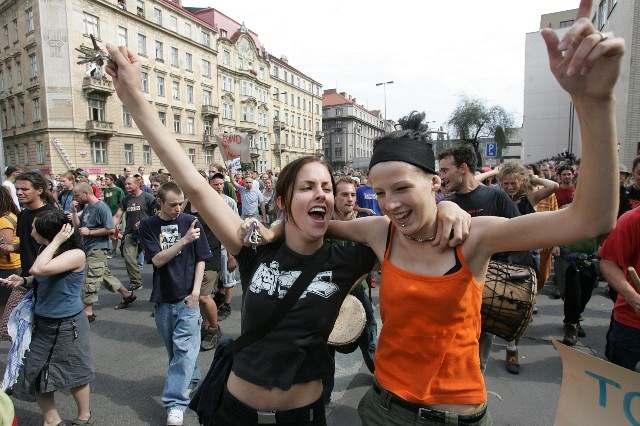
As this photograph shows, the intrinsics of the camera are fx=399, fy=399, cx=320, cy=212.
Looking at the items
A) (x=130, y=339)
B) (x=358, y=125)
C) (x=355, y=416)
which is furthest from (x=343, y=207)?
(x=358, y=125)

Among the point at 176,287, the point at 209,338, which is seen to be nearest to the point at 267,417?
the point at 176,287

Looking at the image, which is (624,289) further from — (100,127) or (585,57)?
(100,127)

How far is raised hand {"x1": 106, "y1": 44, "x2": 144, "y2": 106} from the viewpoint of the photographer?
1651 mm

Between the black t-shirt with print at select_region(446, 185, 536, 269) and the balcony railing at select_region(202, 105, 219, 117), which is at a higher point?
the balcony railing at select_region(202, 105, 219, 117)

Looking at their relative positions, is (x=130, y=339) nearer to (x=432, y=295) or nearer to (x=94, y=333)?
(x=94, y=333)

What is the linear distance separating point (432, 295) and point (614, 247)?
1.80 metres

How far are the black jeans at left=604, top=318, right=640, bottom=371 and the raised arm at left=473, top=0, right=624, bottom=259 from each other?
170 centimetres

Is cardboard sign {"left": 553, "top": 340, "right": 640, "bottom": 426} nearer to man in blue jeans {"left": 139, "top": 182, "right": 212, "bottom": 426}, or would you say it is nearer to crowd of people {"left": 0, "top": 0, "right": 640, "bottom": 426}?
crowd of people {"left": 0, "top": 0, "right": 640, "bottom": 426}

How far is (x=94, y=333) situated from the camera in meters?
5.37

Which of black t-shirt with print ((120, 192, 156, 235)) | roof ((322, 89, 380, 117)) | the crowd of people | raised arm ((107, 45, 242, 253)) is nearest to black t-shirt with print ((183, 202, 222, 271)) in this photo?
black t-shirt with print ((120, 192, 156, 235))

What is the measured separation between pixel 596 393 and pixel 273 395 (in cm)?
132

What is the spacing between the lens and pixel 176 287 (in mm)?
3553

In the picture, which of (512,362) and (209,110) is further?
(209,110)

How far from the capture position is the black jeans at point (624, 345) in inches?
94.4
